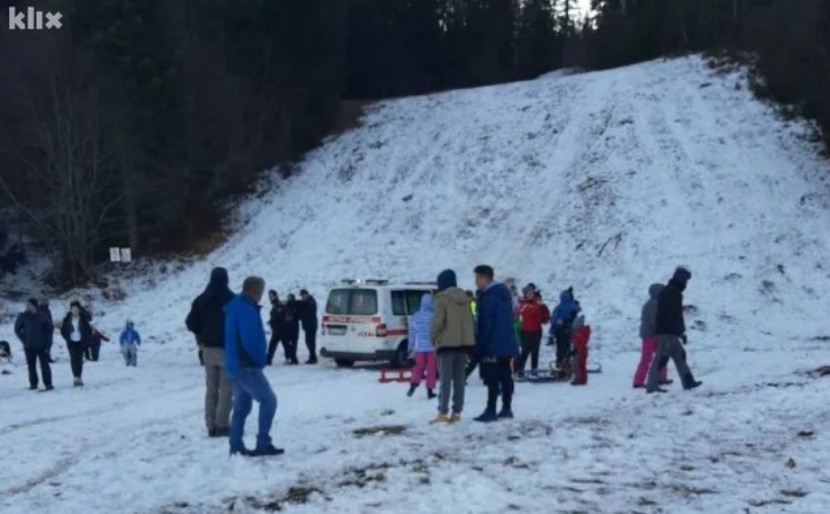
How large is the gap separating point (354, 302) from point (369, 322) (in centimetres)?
61

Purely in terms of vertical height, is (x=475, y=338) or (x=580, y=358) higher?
(x=475, y=338)

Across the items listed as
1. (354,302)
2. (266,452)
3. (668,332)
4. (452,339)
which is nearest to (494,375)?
(452,339)

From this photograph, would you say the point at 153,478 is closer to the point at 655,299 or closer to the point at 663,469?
the point at 663,469

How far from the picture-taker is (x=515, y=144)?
45.2 meters

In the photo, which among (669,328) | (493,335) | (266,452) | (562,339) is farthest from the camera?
(562,339)

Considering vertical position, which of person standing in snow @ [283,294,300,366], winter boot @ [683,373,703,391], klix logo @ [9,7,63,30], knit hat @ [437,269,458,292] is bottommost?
winter boot @ [683,373,703,391]

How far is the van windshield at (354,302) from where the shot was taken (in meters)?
22.9

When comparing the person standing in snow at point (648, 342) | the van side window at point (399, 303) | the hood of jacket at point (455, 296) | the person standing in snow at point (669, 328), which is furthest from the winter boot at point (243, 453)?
the van side window at point (399, 303)

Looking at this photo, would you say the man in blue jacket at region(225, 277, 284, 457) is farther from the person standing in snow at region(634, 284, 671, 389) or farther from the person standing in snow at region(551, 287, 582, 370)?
the person standing in snow at region(551, 287, 582, 370)

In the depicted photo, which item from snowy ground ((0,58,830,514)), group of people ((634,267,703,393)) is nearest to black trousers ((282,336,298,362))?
snowy ground ((0,58,830,514))

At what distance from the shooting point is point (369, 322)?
22688 mm

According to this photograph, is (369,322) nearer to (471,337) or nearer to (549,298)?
(471,337)

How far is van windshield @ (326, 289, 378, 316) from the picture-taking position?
Answer: 22.9 metres

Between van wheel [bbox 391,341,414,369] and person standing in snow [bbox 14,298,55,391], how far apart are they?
680cm
